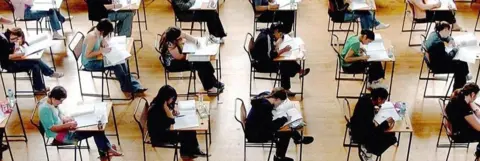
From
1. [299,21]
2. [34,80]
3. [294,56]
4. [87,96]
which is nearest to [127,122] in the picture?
[87,96]

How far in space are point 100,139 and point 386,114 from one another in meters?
3.06

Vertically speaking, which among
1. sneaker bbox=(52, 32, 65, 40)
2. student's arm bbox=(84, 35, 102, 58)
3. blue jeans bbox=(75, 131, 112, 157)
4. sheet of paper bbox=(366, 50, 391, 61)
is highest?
student's arm bbox=(84, 35, 102, 58)

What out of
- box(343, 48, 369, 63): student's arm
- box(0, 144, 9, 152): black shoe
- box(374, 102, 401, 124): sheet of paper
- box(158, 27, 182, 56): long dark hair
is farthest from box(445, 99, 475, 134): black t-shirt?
box(0, 144, 9, 152): black shoe

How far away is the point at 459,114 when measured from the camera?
7.02 m

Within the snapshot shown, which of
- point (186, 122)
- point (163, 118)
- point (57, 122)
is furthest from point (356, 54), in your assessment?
point (57, 122)

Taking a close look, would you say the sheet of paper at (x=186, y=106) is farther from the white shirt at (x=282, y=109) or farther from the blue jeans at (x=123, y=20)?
the blue jeans at (x=123, y=20)

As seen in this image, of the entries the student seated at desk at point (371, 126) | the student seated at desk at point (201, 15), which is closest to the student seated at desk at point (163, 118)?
the student seated at desk at point (371, 126)

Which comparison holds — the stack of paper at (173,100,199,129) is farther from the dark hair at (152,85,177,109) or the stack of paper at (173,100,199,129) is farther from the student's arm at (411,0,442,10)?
the student's arm at (411,0,442,10)

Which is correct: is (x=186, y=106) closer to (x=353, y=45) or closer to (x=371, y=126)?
(x=371, y=126)

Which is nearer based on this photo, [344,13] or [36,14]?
[344,13]

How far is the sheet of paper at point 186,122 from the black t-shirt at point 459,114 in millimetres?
2644

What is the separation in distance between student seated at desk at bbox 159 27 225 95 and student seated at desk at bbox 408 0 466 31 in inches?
116

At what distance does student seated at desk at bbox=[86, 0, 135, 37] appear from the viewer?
951cm

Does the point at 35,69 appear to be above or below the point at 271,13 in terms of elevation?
below
